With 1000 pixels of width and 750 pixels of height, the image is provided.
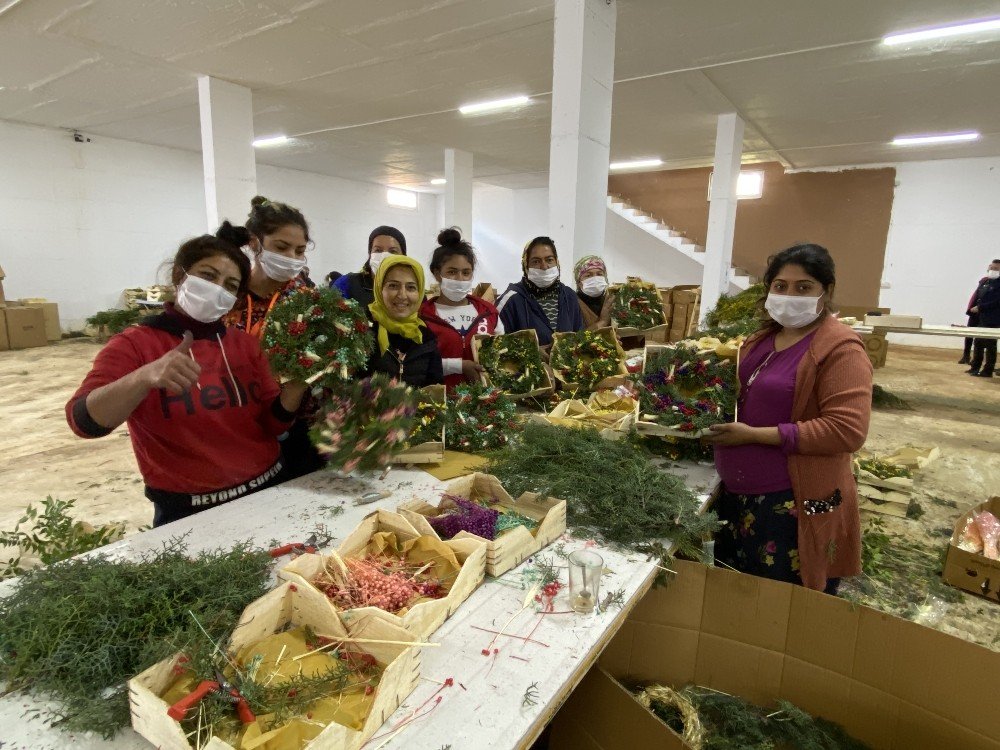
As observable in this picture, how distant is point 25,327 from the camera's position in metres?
10.1

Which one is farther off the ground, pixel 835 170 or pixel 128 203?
pixel 835 170

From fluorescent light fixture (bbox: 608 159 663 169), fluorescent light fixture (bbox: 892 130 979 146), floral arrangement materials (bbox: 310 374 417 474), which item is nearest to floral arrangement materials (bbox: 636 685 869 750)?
floral arrangement materials (bbox: 310 374 417 474)

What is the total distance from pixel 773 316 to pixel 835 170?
13771 millimetres

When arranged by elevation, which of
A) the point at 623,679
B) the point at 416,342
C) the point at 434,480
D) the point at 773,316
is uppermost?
the point at 773,316

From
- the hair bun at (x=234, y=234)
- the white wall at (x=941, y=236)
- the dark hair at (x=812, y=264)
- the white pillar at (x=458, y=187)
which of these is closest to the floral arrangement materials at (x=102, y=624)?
the hair bun at (x=234, y=234)

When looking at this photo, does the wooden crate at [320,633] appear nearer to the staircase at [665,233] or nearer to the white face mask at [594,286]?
the white face mask at [594,286]

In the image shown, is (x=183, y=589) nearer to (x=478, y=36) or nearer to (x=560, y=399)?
(x=560, y=399)

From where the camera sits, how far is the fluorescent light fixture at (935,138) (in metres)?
9.99

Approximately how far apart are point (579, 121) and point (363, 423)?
4.09 metres

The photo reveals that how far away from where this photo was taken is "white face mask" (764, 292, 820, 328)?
2.08m

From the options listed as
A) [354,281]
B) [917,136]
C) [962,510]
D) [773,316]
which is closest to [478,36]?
[354,281]

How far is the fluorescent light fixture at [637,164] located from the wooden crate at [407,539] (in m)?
13.4

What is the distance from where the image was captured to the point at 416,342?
2719mm

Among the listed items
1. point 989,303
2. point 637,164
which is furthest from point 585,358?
point 637,164
